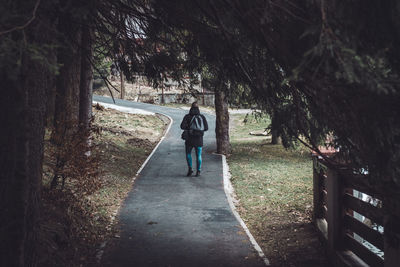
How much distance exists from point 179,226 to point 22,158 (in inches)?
187

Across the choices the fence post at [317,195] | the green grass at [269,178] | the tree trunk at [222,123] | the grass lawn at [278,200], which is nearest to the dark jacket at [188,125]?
the grass lawn at [278,200]

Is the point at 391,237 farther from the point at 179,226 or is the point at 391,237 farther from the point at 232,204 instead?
the point at 232,204

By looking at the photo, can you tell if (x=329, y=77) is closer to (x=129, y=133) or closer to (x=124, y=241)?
(x=124, y=241)

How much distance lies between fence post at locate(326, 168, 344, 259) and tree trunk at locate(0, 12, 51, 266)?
14.1 feet

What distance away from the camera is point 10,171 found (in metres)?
4.36

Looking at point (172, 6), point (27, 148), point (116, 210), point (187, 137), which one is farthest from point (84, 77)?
point (27, 148)

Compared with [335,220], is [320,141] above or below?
above

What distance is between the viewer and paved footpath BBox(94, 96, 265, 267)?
6848mm

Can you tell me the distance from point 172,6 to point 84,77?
25.7 feet

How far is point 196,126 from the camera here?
42.0ft

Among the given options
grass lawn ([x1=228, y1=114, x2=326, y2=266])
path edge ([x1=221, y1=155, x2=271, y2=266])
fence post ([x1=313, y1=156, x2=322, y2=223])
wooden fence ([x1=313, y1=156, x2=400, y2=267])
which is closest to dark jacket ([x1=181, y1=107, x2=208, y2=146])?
path edge ([x1=221, y1=155, x2=271, y2=266])

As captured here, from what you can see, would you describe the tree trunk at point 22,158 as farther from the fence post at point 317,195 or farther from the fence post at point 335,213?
the fence post at point 317,195

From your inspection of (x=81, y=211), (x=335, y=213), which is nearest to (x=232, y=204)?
(x=81, y=211)

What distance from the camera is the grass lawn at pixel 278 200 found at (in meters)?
7.57
